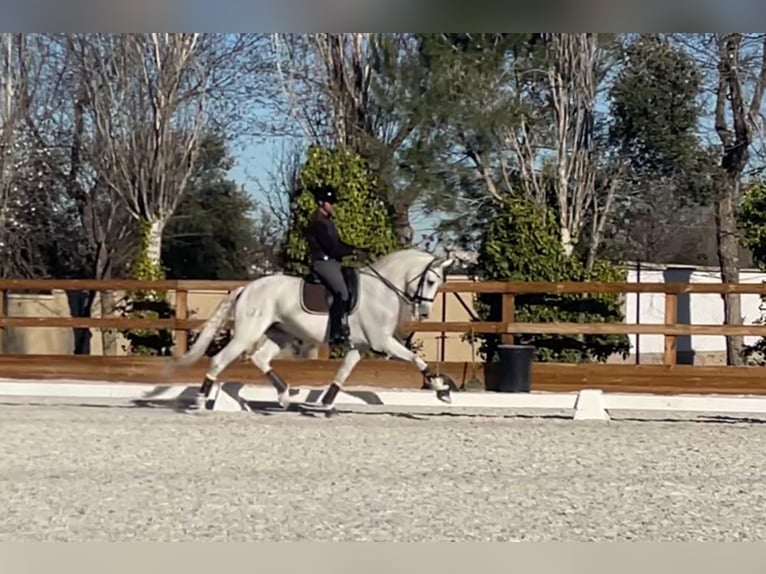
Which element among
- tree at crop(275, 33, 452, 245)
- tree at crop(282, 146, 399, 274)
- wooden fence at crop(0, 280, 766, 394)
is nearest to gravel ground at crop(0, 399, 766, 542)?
wooden fence at crop(0, 280, 766, 394)

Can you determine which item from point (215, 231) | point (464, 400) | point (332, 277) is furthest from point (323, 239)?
point (215, 231)

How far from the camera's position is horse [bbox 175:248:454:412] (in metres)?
10.7

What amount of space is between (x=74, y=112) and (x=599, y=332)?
37.2 ft

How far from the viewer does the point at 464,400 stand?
10.9 meters

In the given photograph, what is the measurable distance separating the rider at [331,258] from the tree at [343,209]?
12.6 ft

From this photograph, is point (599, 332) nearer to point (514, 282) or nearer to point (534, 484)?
point (514, 282)

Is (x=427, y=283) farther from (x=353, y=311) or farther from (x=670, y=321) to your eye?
(x=670, y=321)

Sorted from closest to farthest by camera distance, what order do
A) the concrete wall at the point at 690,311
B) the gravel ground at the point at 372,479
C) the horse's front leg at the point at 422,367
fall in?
1. the gravel ground at the point at 372,479
2. the horse's front leg at the point at 422,367
3. the concrete wall at the point at 690,311

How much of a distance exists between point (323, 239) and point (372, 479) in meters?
3.74

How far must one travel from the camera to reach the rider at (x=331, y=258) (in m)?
10.4

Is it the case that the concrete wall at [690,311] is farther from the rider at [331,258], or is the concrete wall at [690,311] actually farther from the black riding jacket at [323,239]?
the black riding jacket at [323,239]

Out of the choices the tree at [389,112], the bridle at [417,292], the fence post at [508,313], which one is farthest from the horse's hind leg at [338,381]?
the tree at [389,112]

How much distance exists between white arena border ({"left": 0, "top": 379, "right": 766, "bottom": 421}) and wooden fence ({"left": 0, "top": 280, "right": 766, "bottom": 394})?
140 centimetres

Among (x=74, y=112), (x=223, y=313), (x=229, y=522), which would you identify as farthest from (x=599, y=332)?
(x=74, y=112)
